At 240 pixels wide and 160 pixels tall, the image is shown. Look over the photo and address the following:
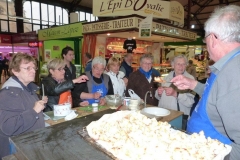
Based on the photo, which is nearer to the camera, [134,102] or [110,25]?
[134,102]

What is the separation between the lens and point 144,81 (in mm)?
3137

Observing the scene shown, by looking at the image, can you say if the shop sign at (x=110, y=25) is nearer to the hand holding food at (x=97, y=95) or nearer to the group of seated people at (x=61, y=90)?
the group of seated people at (x=61, y=90)

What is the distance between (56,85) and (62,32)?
19.8 ft

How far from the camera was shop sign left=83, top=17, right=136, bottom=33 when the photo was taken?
5.16m

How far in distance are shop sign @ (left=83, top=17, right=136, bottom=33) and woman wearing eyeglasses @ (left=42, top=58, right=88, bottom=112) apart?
10.5ft

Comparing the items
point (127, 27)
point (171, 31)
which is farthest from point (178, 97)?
point (171, 31)

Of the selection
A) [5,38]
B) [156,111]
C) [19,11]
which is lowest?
[156,111]

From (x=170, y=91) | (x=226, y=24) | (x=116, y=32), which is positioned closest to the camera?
(x=226, y=24)

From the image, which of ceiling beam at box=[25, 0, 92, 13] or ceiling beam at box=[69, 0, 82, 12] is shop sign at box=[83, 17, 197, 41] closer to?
ceiling beam at box=[69, 0, 82, 12]

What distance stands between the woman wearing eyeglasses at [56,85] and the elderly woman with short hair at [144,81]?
1018 mm

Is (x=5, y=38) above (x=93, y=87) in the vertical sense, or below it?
above

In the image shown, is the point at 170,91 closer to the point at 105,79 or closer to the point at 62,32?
the point at 105,79

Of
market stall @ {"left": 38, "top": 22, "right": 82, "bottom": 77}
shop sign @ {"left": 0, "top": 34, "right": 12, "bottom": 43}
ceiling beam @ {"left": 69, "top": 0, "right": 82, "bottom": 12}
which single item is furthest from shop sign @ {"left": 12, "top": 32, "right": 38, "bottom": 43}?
ceiling beam @ {"left": 69, "top": 0, "right": 82, "bottom": 12}

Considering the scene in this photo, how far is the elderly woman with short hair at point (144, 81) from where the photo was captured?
10.3ft
